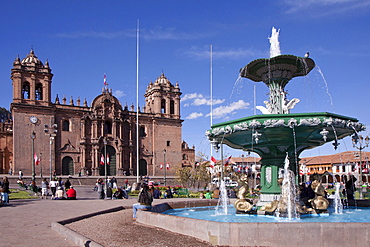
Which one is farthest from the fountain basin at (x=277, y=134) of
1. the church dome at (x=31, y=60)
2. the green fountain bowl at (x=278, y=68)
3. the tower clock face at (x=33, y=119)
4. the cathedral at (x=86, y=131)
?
the church dome at (x=31, y=60)

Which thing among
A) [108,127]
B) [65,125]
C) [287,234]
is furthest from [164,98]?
[287,234]

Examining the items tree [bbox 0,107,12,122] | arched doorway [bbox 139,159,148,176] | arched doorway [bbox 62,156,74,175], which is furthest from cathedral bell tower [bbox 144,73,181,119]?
tree [bbox 0,107,12,122]

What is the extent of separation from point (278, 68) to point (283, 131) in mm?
2320

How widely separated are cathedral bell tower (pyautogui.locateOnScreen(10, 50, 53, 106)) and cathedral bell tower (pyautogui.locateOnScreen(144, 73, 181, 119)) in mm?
13573

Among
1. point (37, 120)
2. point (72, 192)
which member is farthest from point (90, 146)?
point (72, 192)

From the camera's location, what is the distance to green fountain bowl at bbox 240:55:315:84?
416 inches

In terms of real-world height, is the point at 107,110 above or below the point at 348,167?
above

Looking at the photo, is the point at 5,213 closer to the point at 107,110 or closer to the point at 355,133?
the point at 355,133

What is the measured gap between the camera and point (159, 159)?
4991cm

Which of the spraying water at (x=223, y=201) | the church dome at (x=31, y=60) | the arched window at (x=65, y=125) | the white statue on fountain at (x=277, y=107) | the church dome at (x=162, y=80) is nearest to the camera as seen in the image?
the white statue on fountain at (x=277, y=107)

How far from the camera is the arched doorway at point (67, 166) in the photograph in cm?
4334

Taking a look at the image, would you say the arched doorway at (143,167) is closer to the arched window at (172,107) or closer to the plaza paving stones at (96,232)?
the arched window at (172,107)

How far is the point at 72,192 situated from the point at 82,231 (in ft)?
37.3

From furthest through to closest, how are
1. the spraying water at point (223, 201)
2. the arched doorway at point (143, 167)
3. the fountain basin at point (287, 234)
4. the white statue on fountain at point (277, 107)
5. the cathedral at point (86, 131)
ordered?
the arched doorway at point (143, 167), the cathedral at point (86, 131), the spraying water at point (223, 201), the white statue on fountain at point (277, 107), the fountain basin at point (287, 234)
